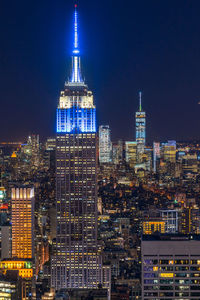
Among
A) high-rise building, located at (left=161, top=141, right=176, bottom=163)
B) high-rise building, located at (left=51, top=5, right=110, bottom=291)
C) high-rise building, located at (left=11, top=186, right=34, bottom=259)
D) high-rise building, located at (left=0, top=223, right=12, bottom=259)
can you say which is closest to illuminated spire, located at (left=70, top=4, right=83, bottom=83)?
high-rise building, located at (left=51, top=5, right=110, bottom=291)

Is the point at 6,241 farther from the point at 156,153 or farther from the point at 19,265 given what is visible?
the point at 156,153

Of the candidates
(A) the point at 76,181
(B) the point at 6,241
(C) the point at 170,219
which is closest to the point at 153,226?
(C) the point at 170,219

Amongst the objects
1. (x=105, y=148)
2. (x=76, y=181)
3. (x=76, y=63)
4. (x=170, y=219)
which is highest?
(x=105, y=148)

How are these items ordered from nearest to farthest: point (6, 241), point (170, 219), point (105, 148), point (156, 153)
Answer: point (6, 241), point (170, 219), point (105, 148), point (156, 153)

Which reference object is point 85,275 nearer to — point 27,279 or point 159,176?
point 27,279

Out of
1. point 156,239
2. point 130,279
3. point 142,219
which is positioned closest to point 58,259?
point 130,279

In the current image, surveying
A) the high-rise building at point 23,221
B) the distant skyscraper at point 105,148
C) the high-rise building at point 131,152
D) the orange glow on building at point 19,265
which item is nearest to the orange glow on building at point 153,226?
the high-rise building at point 23,221
